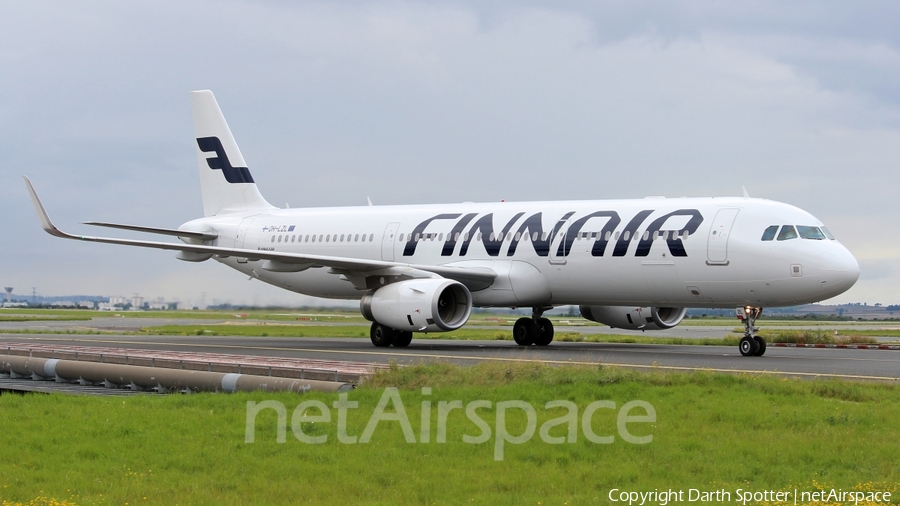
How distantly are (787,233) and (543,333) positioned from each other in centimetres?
815

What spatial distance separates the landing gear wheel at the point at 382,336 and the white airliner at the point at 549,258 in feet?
0.10

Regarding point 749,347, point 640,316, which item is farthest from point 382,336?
point 749,347

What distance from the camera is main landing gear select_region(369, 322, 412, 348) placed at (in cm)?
2611

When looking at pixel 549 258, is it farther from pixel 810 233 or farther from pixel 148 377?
pixel 148 377

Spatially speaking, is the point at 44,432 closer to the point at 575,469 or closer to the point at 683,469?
the point at 575,469

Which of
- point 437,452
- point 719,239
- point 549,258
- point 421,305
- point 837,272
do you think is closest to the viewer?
point 437,452

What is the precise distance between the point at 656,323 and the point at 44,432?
2049 centimetres

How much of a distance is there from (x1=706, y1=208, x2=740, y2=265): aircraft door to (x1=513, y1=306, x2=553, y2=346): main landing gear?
649cm

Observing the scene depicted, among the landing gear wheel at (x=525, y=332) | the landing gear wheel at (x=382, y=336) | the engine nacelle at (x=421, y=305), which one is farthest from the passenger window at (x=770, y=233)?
the landing gear wheel at (x=382, y=336)

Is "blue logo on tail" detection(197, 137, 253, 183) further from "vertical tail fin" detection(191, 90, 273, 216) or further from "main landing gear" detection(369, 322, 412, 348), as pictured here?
"main landing gear" detection(369, 322, 412, 348)

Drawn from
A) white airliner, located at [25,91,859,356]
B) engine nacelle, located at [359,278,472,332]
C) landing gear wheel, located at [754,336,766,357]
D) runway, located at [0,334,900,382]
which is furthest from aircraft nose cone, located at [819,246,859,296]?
engine nacelle, located at [359,278,472,332]

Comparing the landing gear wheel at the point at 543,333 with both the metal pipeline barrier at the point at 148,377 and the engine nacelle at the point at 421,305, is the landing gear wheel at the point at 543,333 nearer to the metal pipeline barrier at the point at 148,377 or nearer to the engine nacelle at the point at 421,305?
the engine nacelle at the point at 421,305

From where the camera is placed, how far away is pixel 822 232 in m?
22.4

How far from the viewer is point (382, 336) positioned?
26.2 meters
